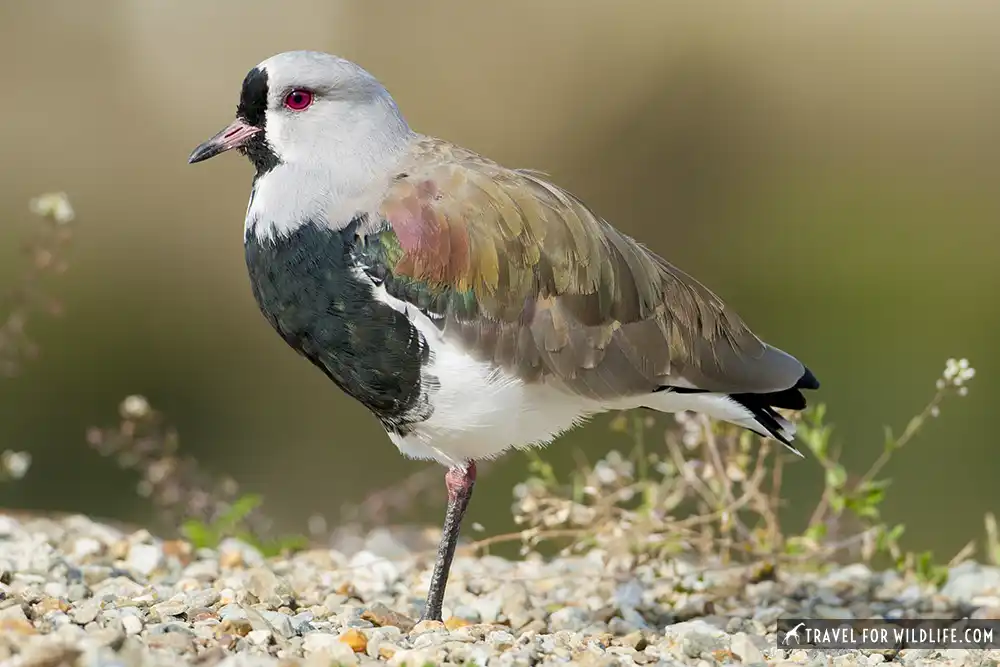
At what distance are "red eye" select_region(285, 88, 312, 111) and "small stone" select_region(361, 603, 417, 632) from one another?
70.2 inches

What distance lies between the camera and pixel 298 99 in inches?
188

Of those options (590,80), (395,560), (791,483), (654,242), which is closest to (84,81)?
(590,80)

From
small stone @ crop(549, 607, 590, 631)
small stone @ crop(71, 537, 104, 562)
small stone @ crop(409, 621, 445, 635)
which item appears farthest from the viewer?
small stone @ crop(71, 537, 104, 562)

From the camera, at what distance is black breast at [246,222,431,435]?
4.43 metres

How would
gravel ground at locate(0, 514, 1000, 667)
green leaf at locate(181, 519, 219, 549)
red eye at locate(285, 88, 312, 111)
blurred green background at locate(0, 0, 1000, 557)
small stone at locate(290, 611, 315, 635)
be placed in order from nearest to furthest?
gravel ground at locate(0, 514, 1000, 667)
small stone at locate(290, 611, 315, 635)
red eye at locate(285, 88, 312, 111)
green leaf at locate(181, 519, 219, 549)
blurred green background at locate(0, 0, 1000, 557)

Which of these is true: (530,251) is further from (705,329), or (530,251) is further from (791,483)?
(791,483)

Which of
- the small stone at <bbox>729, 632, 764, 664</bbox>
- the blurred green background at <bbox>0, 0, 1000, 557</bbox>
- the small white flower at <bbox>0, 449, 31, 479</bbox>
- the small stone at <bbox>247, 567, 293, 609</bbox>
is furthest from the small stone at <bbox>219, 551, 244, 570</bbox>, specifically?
the blurred green background at <bbox>0, 0, 1000, 557</bbox>

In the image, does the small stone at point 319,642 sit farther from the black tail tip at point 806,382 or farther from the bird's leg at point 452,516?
the black tail tip at point 806,382

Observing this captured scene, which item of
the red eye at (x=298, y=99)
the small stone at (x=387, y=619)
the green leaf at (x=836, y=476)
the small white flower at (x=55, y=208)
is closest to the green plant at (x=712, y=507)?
the green leaf at (x=836, y=476)

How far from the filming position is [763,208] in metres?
16.1

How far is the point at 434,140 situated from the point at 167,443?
7.60ft

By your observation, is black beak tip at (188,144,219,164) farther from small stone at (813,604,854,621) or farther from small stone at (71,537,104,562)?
small stone at (813,604,854,621)

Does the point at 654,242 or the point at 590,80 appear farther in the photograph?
the point at 590,80

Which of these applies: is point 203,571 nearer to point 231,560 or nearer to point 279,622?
point 231,560
